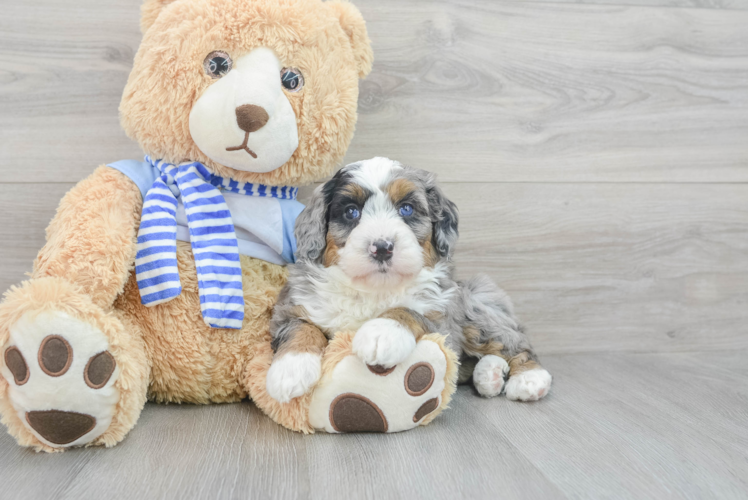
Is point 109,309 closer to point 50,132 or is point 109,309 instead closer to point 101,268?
point 101,268

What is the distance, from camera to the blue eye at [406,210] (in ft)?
4.95

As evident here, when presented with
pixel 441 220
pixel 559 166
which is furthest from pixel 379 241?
pixel 559 166

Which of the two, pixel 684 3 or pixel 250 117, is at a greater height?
pixel 684 3

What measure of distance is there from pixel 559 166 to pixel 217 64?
1.33 metres

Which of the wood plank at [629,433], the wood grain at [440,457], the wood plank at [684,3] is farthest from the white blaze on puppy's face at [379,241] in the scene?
the wood plank at [684,3]

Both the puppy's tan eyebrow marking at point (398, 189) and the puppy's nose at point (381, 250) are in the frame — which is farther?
the puppy's tan eyebrow marking at point (398, 189)

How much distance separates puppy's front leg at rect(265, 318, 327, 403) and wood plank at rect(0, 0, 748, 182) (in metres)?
0.85

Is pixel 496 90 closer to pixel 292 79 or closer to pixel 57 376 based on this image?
pixel 292 79

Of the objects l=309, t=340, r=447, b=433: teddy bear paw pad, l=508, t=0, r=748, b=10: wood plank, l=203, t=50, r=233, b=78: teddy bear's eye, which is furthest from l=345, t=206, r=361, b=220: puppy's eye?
l=508, t=0, r=748, b=10: wood plank

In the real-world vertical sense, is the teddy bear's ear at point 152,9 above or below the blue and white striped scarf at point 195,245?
above

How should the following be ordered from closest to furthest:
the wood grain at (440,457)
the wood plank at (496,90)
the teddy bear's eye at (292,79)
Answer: the wood grain at (440,457)
the teddy bear's eye at (292,79)
the wood plank at (496,90)

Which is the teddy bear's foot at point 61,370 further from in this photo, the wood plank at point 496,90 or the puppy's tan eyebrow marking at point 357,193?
the wood plank at point 496,90

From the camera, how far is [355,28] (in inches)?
67.3

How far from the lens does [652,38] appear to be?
2219 mm
